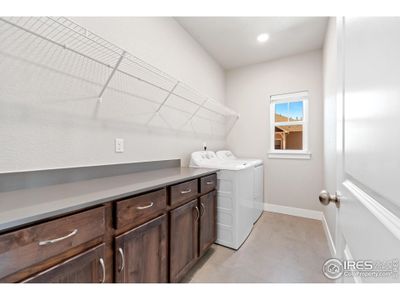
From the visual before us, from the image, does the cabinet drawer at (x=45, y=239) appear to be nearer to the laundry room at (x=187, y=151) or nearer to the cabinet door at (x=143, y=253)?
the laundry room at (x=187, y=151)

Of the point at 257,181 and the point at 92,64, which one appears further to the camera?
the point at 257,181

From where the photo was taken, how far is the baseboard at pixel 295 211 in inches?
110

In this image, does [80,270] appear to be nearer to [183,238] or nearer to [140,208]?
[140,208]

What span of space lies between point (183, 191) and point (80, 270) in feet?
2.54

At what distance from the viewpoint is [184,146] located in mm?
2322

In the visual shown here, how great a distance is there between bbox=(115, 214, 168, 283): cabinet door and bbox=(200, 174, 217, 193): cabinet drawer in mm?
541

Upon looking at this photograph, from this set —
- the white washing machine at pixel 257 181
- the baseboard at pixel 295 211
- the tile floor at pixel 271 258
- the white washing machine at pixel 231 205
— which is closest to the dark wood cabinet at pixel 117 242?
the tile floor at pixel 271 258

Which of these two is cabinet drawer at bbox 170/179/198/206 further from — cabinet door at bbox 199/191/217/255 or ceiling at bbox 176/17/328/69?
ceiling at bbox 176/17/328/69

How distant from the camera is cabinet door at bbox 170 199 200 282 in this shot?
128 centimetres

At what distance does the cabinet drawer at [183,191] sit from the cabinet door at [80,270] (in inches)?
21.4

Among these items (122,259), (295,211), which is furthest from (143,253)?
(295,211)

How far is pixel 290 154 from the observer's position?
300 cm
